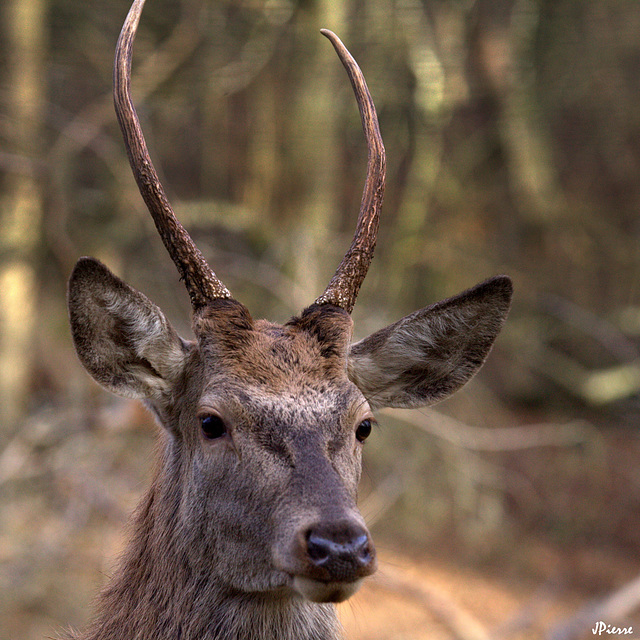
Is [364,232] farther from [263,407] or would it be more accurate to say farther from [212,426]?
[212,426]

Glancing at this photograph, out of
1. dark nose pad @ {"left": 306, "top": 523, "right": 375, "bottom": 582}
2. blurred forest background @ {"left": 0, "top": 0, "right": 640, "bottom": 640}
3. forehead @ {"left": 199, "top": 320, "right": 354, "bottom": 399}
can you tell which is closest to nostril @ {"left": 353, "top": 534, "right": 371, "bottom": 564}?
dark nose pad @ {"left": 306, "top": 523, "right": 375, "bottom": 582}

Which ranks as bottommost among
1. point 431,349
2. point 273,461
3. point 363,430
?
point 273,461

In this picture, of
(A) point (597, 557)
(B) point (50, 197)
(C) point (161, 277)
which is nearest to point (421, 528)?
(A) point (597, 557)

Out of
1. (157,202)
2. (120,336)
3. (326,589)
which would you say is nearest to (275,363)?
(120,336)

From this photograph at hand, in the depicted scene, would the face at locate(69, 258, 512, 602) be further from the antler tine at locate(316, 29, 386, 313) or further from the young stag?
the antler tine at locate(316, 29, 386, 313)

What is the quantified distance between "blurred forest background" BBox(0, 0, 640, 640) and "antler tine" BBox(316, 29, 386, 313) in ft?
11.4

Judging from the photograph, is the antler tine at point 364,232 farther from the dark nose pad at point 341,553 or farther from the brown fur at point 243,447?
the dark nose pad at point 341,553

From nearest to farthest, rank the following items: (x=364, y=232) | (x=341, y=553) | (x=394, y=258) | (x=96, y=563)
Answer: (x=341, y=553) < (x=364, y=232) < (x=96, y=563) < (x=394, y=258)

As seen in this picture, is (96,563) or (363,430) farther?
(96,563)

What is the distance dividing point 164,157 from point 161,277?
22.0ft

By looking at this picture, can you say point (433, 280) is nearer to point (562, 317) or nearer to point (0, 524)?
point (562, 317)

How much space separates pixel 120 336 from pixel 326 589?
54.1 inches

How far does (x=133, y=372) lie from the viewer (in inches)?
138

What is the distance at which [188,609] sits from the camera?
10.8ft
